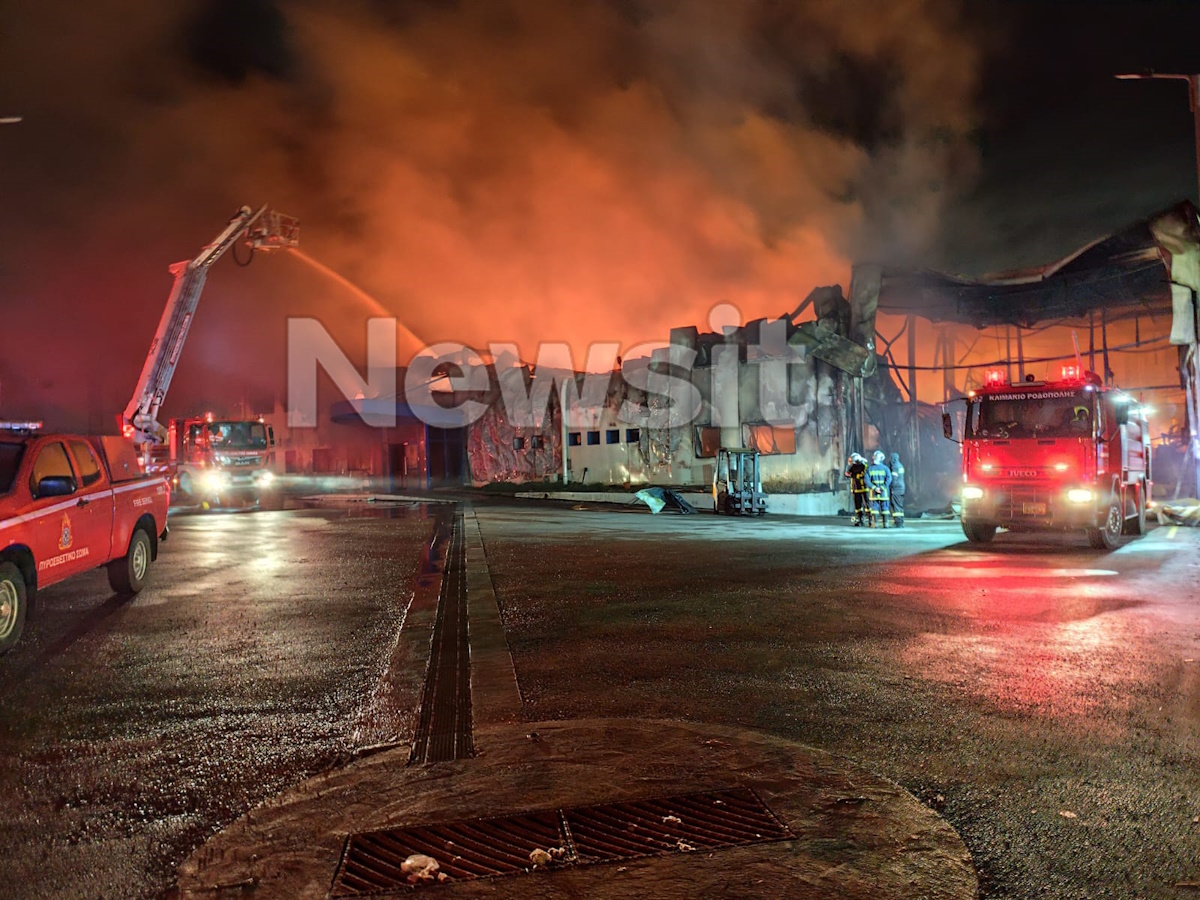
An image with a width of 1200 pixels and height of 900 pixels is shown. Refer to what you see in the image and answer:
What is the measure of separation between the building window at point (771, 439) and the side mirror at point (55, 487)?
2046cm

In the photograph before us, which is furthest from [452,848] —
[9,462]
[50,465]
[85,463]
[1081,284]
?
[1081,284]

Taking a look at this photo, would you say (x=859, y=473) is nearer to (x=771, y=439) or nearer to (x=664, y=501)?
(x=664, y=501)

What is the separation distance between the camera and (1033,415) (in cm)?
1349

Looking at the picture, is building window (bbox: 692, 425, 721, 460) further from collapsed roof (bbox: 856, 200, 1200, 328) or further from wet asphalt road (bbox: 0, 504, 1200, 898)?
wet asphalt road (bbox: 0, 504, 1200, 898)

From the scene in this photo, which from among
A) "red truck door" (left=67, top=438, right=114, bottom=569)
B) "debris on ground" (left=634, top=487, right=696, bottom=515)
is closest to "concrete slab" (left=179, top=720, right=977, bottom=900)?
"red truck door" (left=67, top=438, right=114, bottom=569)

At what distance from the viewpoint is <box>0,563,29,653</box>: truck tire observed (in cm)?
631

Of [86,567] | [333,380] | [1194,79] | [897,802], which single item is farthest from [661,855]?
[333,380]

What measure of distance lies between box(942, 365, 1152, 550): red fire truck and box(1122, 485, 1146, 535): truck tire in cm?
85

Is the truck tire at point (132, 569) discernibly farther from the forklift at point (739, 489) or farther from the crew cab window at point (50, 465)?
the forklift at point (739, 489)

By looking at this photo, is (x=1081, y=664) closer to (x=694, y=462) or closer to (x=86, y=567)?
(x=86, y=567)

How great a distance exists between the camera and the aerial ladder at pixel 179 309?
2319 centimetres

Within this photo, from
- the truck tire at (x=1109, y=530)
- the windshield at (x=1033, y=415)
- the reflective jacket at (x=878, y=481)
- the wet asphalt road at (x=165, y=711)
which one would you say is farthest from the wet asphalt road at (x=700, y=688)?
the reflective jacket at (x=878, y=481)

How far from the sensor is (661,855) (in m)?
2.99

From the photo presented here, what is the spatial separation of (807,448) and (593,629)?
19.5 m
